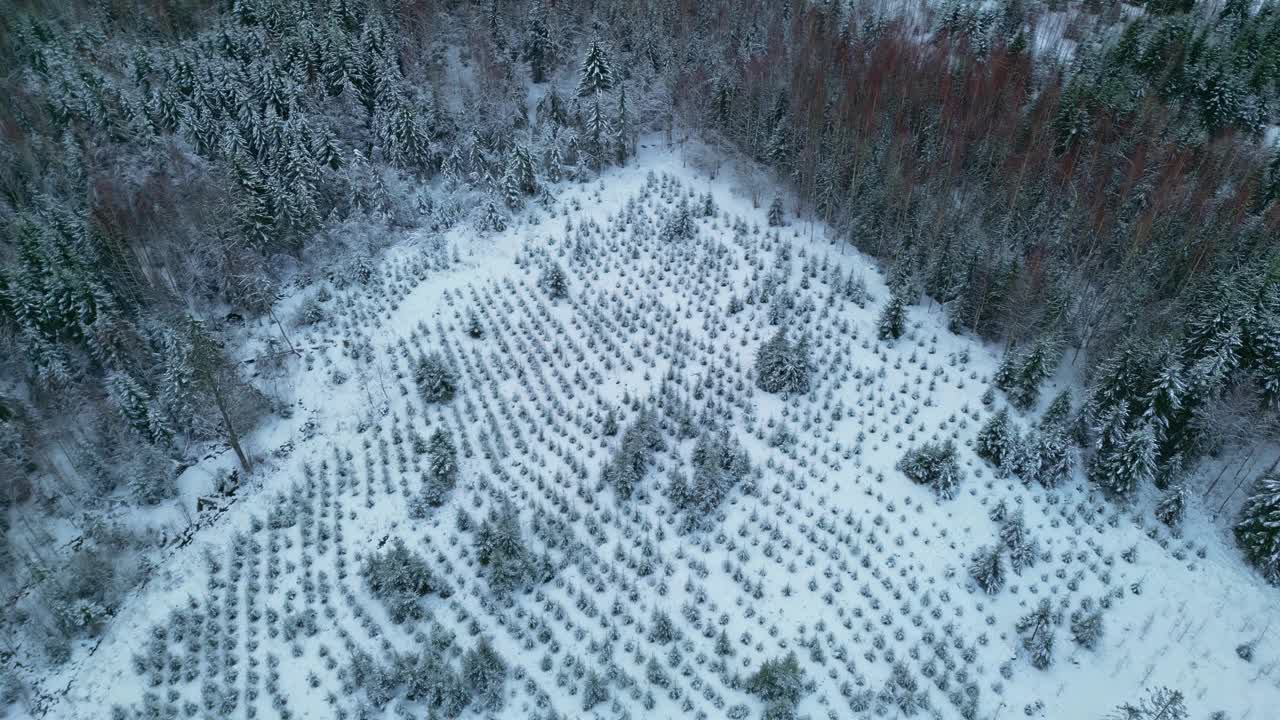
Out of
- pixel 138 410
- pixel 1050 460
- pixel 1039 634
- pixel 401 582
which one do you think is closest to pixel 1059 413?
pixel 1050 460

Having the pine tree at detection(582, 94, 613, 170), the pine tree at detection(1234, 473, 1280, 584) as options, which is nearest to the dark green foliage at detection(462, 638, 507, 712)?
the pine tree at detection(1234, 473, 1280, 584)

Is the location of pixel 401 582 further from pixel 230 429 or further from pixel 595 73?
pixel 595 73

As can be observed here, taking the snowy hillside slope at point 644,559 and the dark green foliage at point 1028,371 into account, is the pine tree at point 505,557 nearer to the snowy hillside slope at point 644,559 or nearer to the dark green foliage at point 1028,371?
the snowy hillside slope at point 644,559

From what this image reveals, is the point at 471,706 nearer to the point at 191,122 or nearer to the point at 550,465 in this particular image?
the point at 550,465

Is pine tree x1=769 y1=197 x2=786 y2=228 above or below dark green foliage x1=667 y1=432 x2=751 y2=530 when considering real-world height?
above

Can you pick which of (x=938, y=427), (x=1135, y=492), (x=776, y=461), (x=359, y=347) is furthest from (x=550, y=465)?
(x=1135, y=492)

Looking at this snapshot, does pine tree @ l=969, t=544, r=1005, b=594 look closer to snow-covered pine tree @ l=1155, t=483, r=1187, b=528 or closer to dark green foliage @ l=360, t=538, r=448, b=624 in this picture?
snow-covered pine tree @ l=1155, t=483, r=1187, b=528
